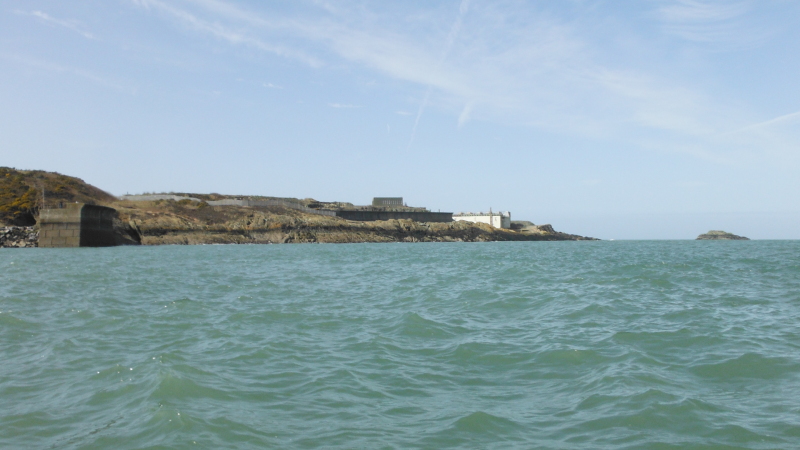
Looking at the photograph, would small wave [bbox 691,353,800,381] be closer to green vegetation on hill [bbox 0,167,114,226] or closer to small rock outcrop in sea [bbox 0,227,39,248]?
small rock outcrop in sea [bbox 0,227,39,248]

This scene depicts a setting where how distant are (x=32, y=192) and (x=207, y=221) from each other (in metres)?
19.5

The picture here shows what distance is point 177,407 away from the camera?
674cm

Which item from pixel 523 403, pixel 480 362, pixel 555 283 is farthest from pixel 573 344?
pixel 555 283

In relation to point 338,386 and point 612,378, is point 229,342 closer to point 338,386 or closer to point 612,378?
point 338,386

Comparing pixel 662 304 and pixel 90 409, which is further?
pixel 662 304

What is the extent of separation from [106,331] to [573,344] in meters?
9.23

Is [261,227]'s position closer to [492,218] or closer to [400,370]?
[492,218]

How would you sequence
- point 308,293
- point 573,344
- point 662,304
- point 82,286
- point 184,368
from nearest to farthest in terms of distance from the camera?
point 184,368, point 573,344, point 662,304, point 308,293, point 82,286

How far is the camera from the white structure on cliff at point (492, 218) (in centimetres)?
11281

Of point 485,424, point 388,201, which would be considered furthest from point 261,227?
point 485,424

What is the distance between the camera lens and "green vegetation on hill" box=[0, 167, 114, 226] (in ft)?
185

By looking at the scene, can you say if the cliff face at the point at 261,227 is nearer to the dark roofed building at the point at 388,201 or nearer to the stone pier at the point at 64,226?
the stone pier at the point at 64,226

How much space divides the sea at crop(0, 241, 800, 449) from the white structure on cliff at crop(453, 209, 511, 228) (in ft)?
314

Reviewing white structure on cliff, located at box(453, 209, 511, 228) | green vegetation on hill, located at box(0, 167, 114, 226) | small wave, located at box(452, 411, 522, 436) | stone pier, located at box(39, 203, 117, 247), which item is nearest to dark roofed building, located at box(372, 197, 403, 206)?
white structure on cliff, located at box(453, 209, 511, 228)
